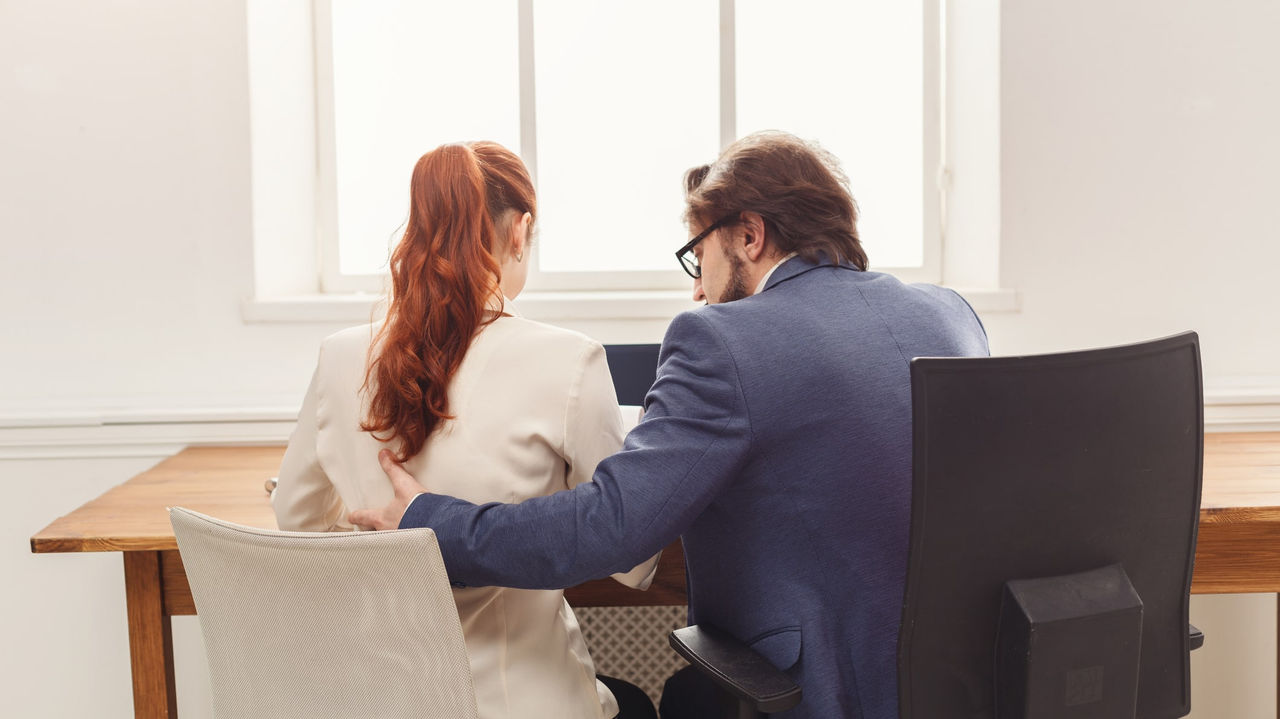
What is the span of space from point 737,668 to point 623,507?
0.24 metres

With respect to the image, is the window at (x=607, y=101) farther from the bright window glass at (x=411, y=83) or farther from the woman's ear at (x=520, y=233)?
the woman's ear at (x=520, y=233)

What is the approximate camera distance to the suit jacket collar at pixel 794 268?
1229 millimetres

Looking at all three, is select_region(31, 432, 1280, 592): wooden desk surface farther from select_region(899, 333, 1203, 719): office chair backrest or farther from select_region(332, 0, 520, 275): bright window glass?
select_region(332, 0, 520, 275): bright window glass

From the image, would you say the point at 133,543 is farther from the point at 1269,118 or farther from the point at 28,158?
the point at 1269,118

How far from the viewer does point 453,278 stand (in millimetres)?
1191

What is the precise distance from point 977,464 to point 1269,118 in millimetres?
1996

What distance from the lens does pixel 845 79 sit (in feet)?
8.75

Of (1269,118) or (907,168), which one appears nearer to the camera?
(1269,118)

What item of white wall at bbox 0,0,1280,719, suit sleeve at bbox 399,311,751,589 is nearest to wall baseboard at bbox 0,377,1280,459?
white wall at bbox 0,0,1280,719

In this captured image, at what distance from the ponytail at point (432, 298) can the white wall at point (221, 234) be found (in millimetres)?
1291

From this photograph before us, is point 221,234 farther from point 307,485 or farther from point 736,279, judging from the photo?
point 736,279

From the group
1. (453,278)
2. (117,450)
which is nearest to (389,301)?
(453,278)

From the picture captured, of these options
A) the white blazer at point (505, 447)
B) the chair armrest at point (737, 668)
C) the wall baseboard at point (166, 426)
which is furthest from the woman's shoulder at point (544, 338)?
the wall baseboard at point (166, 426)

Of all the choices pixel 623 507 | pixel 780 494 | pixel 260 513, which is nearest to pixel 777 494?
pixel 780 494
